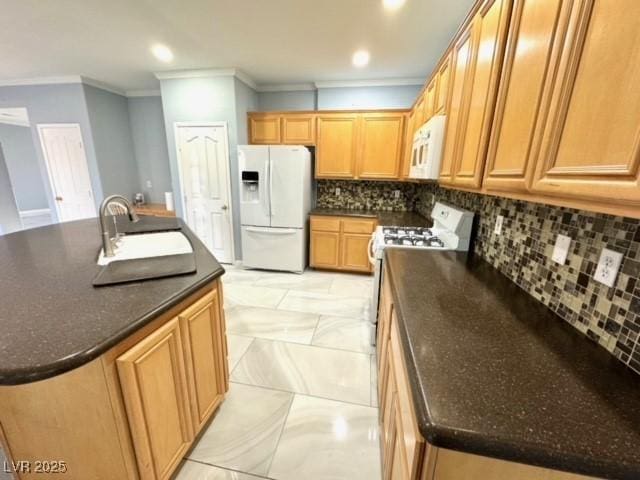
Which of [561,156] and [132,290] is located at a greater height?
[561,156]

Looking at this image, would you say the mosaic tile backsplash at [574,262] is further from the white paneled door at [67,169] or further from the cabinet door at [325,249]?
the white paneled door at [67,169]

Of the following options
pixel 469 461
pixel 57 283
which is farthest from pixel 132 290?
pixel 469 461

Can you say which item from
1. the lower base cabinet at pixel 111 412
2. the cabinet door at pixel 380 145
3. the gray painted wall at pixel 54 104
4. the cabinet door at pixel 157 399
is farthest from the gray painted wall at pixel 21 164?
the cabinet door at pixel 157 399

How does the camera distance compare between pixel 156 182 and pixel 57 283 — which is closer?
pixel 57 283

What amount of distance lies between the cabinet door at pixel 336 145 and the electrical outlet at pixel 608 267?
3054 mm

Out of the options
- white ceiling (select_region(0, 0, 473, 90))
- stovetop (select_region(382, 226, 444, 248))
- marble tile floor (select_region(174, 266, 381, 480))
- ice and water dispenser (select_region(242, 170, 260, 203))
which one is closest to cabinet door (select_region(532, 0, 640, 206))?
stovetop (select_region(382, 226, 444, 248))

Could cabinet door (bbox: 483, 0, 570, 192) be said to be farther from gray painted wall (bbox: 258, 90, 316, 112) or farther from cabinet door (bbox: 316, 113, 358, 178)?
gray painted wall (bbox: 258, 90, 316, 112)

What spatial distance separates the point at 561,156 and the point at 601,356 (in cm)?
65

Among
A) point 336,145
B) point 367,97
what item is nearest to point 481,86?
point 336,145

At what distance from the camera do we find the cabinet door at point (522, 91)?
0.81 meters

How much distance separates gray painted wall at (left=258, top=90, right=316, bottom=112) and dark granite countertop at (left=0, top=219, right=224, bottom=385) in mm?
3224

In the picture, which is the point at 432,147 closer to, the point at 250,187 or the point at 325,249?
the point at 325,249

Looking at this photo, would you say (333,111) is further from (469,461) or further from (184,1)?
(469,461)

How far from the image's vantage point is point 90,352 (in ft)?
2.53
